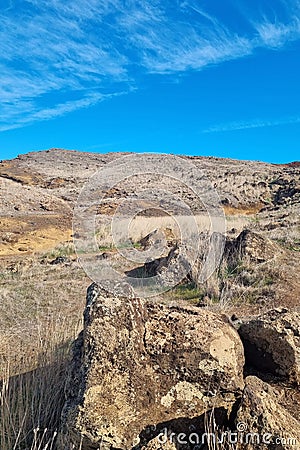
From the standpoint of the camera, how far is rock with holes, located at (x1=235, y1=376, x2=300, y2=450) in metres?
2.35

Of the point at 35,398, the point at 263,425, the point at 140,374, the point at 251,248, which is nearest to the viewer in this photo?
the point at 263,425

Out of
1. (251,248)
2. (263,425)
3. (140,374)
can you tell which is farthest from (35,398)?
(251,248)

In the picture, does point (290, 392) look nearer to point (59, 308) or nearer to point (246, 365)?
point (246, 365)

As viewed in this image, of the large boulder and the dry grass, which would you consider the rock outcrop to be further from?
the large boulder

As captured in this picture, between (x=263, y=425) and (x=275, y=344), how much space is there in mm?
1251

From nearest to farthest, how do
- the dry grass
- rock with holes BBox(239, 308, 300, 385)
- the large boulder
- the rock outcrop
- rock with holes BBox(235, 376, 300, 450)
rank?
rock with holes BBox(235, 376, 300, 450) < the large boulder < the dry grass < rock with holes BBox(239, 308, 300, 385) < the rock outcrop

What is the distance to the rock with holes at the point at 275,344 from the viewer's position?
3.50 m

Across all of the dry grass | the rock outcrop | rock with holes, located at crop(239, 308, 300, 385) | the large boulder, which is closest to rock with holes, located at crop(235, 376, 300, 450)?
the large boulder

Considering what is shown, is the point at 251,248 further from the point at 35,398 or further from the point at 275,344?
the point at 35,398

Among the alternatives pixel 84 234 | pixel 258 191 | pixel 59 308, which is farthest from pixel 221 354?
pixel 258 191

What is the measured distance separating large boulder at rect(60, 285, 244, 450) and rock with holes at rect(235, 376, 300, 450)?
0.43m

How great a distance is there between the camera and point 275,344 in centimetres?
360

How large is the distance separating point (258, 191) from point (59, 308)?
30.8 m

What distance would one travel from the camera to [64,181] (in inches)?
1693
